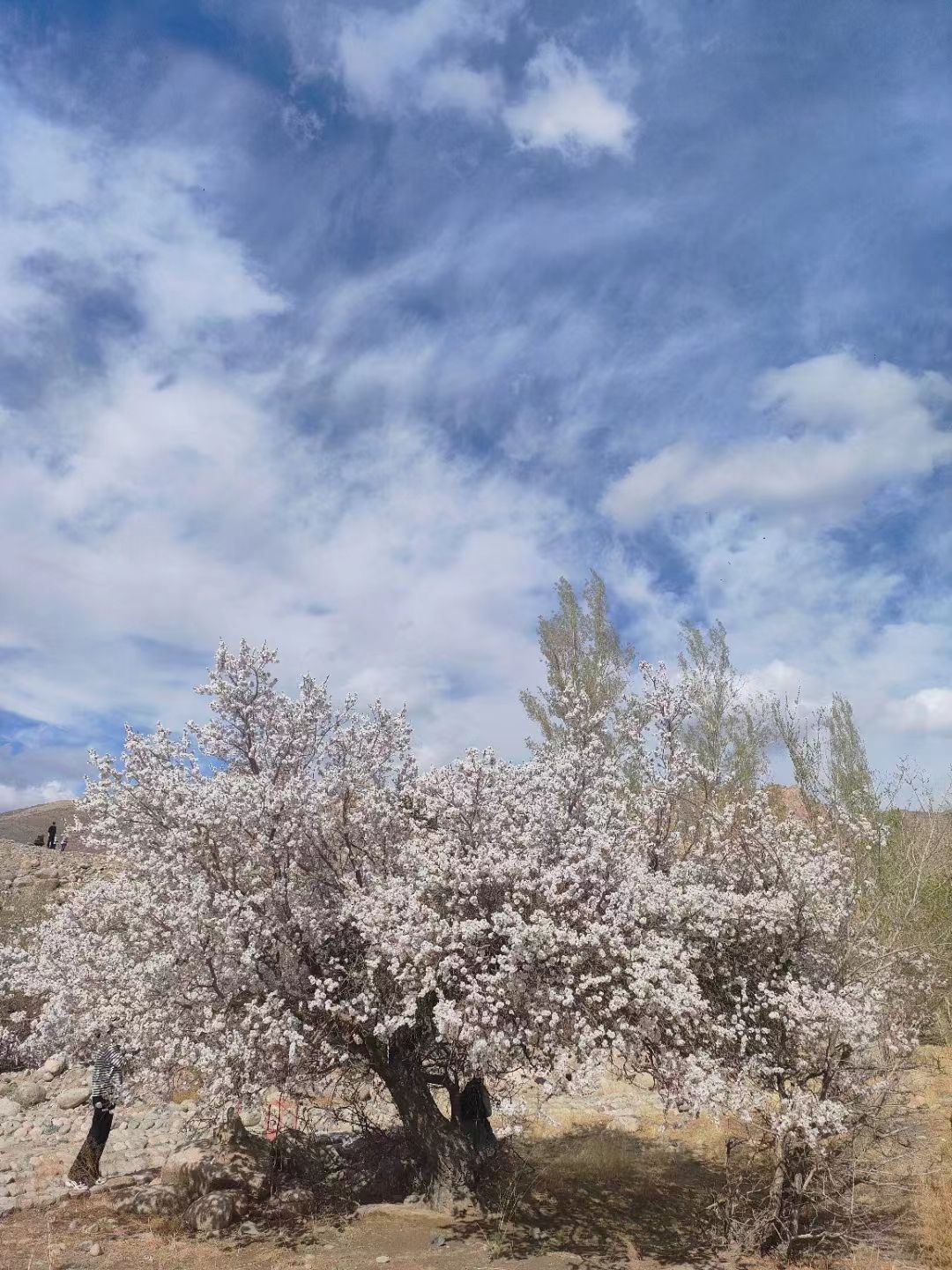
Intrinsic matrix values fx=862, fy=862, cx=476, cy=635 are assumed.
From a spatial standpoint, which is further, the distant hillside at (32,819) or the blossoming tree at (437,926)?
the distant hillside at (32,819)

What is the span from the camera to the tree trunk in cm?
1273

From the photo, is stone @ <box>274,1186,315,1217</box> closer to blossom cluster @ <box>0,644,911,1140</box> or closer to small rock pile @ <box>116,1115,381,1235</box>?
small rock pile @ <box>116,1115,381,1235</box>

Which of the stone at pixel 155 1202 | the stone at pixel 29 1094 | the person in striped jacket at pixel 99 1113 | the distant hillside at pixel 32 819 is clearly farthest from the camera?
the distant hillside at pixel 32 819

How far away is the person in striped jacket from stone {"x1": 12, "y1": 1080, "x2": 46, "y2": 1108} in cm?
1015

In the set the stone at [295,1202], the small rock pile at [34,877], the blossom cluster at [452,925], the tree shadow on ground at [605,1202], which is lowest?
the tree shadow on ground at [605,1202]

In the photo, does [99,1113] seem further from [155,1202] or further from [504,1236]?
[504,1236]

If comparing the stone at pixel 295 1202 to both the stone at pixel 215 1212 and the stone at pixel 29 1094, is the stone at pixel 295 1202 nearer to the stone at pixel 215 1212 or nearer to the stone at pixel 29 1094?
the stone at pixel 215 1212

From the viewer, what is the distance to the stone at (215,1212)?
42.0ft

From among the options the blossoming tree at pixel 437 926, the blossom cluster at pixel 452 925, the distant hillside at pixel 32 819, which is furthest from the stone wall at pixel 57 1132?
the distant hillside at pixel 32 819

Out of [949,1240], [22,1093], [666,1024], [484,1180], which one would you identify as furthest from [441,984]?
[22,1093]

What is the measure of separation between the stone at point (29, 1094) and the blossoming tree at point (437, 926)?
45.2ft

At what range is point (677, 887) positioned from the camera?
11156 millimetres

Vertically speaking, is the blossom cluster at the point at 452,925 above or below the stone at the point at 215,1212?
above

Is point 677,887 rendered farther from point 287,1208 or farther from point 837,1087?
point 287,1208
